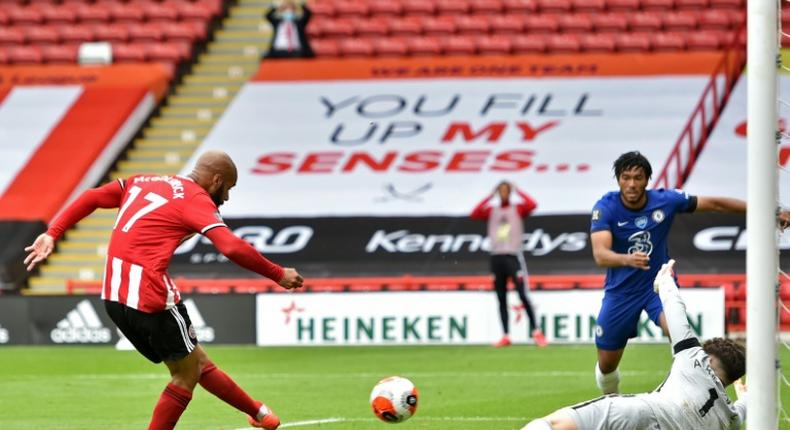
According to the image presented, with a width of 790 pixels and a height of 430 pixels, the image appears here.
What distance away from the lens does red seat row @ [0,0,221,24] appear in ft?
92.7

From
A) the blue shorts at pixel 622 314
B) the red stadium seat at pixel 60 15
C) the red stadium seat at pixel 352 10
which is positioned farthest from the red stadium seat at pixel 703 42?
the blue shorts at pixel 622 314

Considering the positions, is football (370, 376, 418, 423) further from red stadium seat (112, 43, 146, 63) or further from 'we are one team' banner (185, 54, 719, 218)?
red stadium seat (112, 43, 146, 63)

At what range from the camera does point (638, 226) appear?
9.48 m

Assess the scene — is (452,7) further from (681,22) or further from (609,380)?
(609,380)

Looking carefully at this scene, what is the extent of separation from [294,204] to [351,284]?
3.68 m

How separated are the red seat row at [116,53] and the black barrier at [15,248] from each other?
18.2 feet

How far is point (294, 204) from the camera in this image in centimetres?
2366

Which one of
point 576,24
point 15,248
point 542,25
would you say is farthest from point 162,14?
point 576,24

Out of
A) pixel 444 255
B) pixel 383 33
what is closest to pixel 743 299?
pixel 444 255

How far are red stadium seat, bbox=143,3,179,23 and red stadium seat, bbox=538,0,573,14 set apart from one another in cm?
696

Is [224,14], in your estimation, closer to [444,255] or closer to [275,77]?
[275,77]

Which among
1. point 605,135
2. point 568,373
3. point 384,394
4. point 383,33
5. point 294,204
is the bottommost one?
point 384,394

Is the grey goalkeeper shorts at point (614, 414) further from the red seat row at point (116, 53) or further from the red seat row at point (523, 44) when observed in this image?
the red seat row at point (116, 53)

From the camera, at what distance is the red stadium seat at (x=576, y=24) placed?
26.2m
